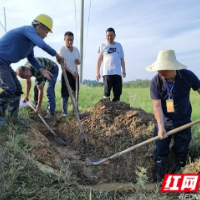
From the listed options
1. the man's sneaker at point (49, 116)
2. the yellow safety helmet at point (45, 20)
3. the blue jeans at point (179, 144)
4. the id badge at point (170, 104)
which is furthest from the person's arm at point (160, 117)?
the man's sneaker at point (49, 116)

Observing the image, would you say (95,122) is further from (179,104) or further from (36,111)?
(179,104)

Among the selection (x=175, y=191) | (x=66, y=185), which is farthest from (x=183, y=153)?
(x=66, y=185)

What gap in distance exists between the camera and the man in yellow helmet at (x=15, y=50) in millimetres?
3669

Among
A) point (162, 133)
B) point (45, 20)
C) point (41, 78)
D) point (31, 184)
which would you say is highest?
point (45, 20)

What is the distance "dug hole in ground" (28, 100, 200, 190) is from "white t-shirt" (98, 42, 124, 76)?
2.44 ft

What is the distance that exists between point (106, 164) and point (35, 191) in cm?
152

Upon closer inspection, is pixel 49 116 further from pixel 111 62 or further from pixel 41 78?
pixel 111 62

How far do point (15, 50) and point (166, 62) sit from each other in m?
2.28

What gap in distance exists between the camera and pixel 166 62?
9.46 feet

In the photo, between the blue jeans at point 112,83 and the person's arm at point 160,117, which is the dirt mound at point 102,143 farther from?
the person's arm at point 160,117

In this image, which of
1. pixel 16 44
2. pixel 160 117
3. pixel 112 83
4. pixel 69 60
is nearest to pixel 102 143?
pixel 160 117

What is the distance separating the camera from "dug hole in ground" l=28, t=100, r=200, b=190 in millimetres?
3656

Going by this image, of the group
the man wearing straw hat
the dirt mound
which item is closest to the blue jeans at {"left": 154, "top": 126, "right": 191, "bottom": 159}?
the man wearing straw hat

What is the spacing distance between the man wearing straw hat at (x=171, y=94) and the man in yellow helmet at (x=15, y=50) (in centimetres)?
161
